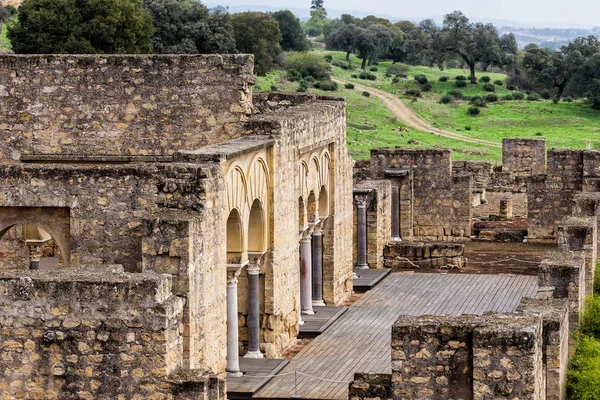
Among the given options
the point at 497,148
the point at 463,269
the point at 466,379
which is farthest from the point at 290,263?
the point at 497,148

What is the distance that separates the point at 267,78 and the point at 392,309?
5629cm

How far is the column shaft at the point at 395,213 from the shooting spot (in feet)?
119

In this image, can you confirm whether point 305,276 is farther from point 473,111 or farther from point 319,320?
point 473,111

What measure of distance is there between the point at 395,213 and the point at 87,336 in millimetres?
21654

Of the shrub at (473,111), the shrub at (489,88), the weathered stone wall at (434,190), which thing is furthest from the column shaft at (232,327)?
the shrub at (489,88)

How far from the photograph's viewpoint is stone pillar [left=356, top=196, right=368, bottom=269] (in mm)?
32219

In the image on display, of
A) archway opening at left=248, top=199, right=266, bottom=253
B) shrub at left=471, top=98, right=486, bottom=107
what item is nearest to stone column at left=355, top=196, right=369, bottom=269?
archway opening at left=248, top=199, right=266, bottom=253

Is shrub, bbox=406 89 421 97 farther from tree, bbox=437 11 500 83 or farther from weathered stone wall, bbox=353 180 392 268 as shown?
weathered stone wall, bbox=353 180 392 268

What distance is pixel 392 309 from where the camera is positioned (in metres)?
27.6

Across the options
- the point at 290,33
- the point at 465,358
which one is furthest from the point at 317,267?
the point at 290,33

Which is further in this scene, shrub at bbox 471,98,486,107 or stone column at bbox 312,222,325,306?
shrub at bbox 471,98,486,107

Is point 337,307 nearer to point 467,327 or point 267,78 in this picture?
point 467,327

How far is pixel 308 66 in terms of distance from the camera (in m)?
92.6

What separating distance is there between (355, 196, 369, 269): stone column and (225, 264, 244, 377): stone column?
10.5 metres
